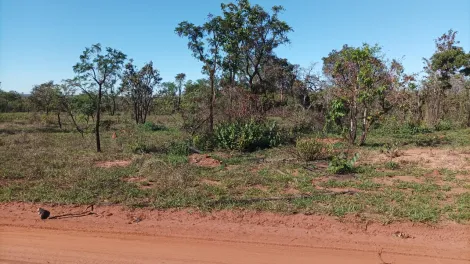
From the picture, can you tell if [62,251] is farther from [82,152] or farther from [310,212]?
[82,152]

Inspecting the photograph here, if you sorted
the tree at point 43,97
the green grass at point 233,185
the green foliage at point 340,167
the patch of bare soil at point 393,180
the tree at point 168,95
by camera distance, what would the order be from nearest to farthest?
1. the green grass at point 233,185
2. the patch of bare soil at point 393,180
3. the green foliage at point 340,167
4. the tree at point 43,97
5. the tree at point 168,95

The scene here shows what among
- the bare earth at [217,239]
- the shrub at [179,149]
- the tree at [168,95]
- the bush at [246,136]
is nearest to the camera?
the bare earth at [217,239]

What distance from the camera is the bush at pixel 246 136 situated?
9880 mm

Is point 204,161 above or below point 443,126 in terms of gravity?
below

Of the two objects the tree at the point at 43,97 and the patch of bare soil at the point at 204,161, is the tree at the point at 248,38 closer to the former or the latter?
the patch of bare soil at the point at 204,161

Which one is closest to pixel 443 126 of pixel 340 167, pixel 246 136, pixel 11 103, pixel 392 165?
pixel 392 165

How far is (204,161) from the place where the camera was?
27.7 feet

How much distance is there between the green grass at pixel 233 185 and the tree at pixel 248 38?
5.26 m

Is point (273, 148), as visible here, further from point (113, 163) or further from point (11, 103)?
point (11, 103)

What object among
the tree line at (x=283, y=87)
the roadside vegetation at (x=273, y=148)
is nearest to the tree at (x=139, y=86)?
the tree line at (x=283, y=87)

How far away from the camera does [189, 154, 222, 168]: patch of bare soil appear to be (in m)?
8.11

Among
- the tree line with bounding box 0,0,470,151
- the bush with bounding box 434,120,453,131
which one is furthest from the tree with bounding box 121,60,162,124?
the bush with bounding box 434,120,453,131

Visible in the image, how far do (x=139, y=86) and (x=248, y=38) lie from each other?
35.0 ft

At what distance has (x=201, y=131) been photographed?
11.2 metres
